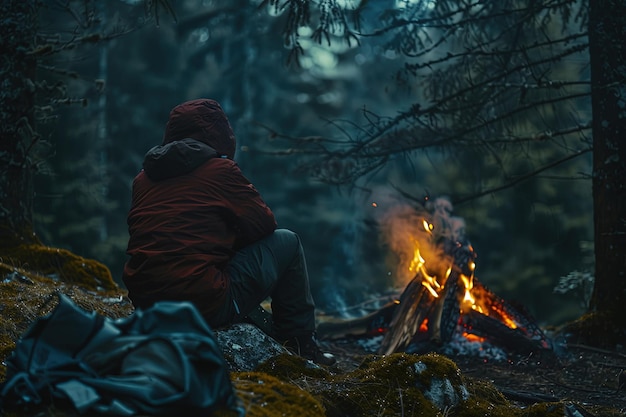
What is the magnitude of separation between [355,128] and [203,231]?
3643 millimetres

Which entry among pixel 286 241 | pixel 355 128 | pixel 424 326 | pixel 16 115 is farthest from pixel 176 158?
pixel 424 326

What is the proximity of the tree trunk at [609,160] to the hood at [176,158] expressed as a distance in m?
4.81

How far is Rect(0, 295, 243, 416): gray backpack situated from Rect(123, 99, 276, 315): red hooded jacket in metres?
1.36

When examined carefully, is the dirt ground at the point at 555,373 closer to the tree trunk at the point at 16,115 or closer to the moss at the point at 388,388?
the moss at the point at 388,388

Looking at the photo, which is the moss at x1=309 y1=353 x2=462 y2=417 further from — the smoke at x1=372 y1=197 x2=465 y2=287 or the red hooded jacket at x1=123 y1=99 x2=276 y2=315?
the smoke at x1=372 y1=197 x2=465 y2=287

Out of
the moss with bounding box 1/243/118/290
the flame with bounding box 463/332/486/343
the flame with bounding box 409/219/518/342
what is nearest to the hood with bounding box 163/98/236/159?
the moss with bounding box 1/243/118/290

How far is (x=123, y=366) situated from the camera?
110 inches

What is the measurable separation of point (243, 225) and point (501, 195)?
16.7m

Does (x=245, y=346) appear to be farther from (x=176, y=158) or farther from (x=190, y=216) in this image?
(x=176, y=158)

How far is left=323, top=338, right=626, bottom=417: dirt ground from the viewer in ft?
17.9

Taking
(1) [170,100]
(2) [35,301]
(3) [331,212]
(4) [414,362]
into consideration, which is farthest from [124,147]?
(4) [414,362]

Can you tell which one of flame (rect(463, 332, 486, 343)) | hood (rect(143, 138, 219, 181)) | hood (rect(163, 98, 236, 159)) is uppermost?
hood (rect(163, 98, 236, 159))

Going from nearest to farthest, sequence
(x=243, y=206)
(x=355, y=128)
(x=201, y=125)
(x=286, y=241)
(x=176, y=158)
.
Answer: (x=176, y=158) → (x=243, y=206) → (x=201, y=125) → (x=286, y=241) → (x=355, y=128)

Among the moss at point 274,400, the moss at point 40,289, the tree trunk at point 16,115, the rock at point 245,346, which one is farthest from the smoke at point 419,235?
the tree trunk at point 16,115
